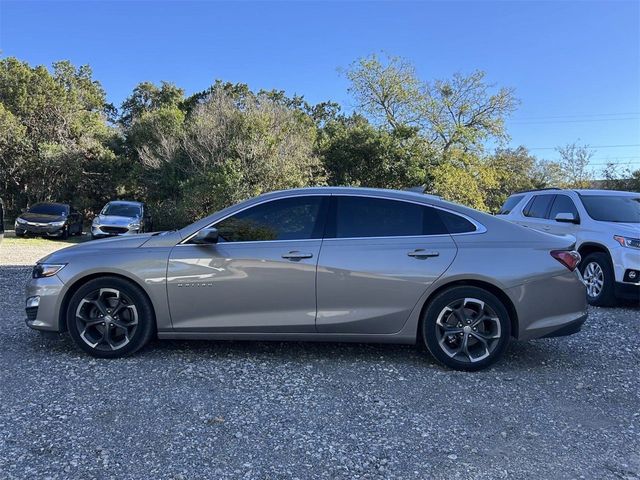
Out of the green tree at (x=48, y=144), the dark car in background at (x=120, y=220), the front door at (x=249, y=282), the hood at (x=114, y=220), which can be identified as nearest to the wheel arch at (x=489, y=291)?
the front door at (x=249, y=282)

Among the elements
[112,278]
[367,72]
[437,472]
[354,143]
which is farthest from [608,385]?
[367,72]

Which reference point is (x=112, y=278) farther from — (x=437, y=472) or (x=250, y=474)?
(x=437, y=472)

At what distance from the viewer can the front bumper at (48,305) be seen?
433cm

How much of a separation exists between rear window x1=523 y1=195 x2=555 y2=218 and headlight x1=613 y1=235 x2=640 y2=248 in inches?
64.9

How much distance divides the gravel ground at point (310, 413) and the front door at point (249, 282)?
0.39 m

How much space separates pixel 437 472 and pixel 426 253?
1.86m

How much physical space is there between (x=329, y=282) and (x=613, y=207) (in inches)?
226

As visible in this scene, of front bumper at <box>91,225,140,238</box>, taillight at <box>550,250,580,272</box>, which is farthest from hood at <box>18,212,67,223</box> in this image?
taillight at <box>550,250,580,272</box>

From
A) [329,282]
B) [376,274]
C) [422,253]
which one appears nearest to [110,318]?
[329,282]

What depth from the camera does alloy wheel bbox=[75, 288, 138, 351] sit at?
432 cm

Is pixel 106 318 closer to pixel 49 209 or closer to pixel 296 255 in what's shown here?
pixel 296 255

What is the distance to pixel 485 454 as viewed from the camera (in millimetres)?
2955

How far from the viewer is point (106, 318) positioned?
4324 mm

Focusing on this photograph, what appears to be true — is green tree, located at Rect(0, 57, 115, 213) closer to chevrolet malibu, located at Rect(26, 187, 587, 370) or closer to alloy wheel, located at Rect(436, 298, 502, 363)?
chevrolet malibu, located at Rect(26, 187, 587, 370)
